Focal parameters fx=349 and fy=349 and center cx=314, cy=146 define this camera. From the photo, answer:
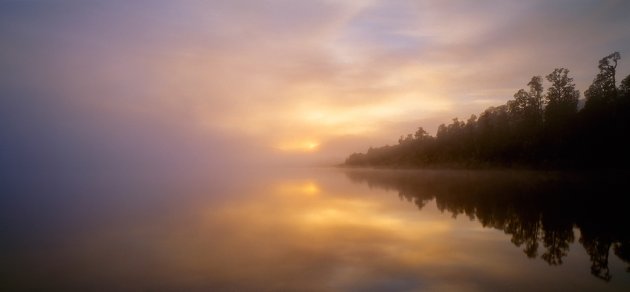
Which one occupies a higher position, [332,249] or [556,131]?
[556,131]

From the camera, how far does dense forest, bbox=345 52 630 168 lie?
6122cm

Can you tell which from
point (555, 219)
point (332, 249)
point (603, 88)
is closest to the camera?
point (332, 249)

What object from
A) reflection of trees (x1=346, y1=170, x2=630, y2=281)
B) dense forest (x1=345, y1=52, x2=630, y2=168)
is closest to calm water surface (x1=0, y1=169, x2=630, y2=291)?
reflection of trees (x1=346, y1=170, x2=630, y2=281)

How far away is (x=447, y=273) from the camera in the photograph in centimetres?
1337

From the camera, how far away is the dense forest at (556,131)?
201ft

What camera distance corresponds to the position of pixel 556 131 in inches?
2825

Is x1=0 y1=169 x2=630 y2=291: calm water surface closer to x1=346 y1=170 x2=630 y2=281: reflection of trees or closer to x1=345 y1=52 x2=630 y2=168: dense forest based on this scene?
x1=346 y1=170 x2=630 y2=281: reflection of trees

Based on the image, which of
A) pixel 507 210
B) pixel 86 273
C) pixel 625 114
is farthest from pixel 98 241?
pixel 625 114

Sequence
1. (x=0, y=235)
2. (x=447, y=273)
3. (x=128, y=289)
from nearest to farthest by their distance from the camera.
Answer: (x=128, y=289), (x=447, y=273), (x=0, y=235)

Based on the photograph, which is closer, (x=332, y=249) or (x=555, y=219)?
(x=332, y=249)

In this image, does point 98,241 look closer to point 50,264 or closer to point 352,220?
point 50,264

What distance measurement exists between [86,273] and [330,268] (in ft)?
33.6

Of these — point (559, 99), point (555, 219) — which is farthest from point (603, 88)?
point (555, 219)

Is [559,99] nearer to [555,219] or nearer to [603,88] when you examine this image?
[603,88]
